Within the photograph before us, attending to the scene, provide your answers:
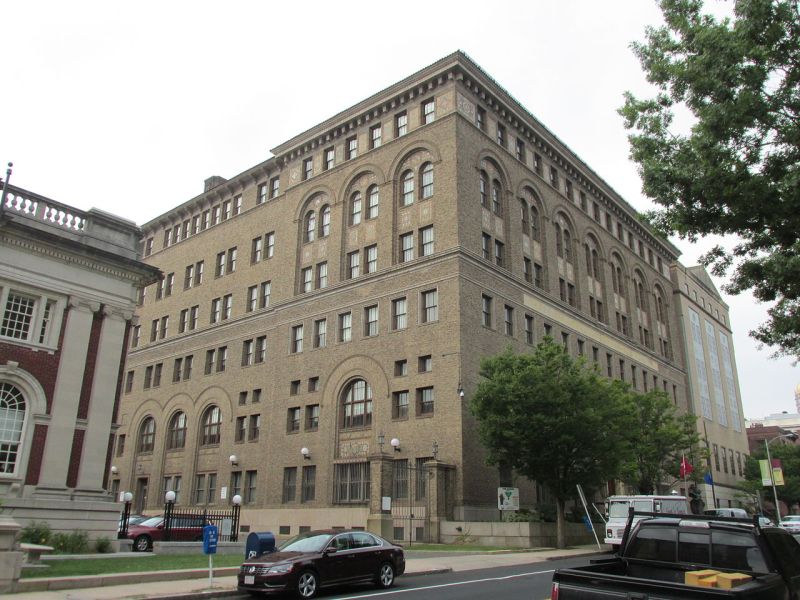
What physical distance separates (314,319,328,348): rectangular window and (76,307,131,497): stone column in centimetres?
1740

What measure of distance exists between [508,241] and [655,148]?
2628 centimetres

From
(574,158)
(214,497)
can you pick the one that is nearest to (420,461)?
(214,497)

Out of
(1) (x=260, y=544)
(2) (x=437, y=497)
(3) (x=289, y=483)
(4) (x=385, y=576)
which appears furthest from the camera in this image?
(3) (x=289, y=483)

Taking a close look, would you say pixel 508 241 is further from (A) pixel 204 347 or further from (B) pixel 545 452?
(A) pixel 204 347

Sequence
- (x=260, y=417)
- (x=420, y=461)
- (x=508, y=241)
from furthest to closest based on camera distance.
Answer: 1. (x=260, y=417)
2. (x=508, y=241)
3. (x=420, y=461)

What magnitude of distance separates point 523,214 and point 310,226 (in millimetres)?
15314

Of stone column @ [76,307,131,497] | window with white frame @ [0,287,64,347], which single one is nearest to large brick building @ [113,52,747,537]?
stone column @ [76,307,131,497]

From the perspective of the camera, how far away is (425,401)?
1416 inches

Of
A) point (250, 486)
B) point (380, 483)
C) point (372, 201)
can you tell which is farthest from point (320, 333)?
point (380, 483)

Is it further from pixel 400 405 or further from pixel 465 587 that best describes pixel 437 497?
pixel 465 587

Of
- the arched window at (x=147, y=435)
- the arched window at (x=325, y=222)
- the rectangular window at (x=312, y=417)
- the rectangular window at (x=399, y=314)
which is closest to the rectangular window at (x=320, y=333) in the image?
the rectangular window at (x=312, y=417)

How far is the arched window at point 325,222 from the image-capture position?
45781mm

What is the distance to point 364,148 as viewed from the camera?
147 feet

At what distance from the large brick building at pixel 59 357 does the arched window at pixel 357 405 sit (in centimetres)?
1590
